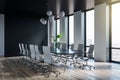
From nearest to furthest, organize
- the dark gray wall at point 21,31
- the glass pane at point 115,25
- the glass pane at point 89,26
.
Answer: the glass pane at point 115,25 < the glass pane at point 89,26 < the dark gray wall at point 21,31

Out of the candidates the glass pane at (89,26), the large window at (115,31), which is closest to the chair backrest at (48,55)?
the large window at (115,31)

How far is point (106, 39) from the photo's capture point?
9.53m

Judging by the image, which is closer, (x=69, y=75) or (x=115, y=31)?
(x=69, y=75)

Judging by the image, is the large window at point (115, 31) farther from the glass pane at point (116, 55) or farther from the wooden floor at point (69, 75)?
the wooden floor at point (69, 75)

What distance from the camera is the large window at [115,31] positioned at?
9.26 m

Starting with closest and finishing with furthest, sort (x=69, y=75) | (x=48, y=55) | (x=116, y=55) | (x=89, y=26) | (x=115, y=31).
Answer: (x=48, y=55), (x=69, y=75), (x=116, y=55), (x=115, y=31), (x=89, y=26)

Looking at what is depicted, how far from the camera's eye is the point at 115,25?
9.51 metres

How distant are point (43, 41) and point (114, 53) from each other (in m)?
5.96

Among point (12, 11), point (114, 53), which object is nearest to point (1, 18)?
point (12, 11)

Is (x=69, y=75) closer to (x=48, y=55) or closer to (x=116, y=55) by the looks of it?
(x=48, y=55)

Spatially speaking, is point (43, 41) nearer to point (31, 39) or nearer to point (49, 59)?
point (31, 39)

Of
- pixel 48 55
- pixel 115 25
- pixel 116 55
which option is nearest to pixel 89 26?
pixel 115 25

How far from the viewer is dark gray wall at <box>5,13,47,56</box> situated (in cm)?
1290

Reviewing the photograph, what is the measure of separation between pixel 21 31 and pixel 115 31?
6510 millimetres
